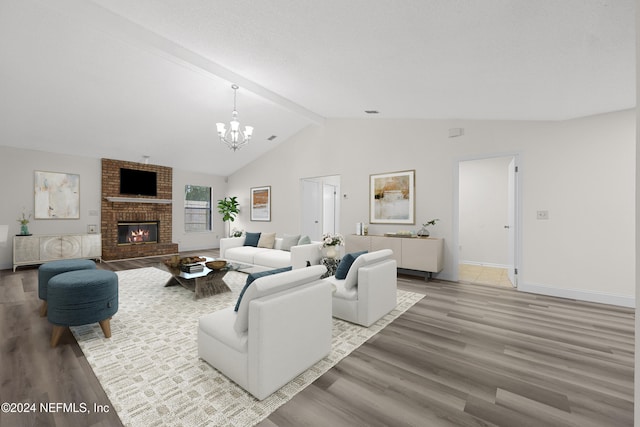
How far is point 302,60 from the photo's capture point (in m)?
3.41

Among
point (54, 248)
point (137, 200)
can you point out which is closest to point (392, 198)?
point (137, 200)

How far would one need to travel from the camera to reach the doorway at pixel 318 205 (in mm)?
7434

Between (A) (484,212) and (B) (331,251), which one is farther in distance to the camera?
(A) (484,212)


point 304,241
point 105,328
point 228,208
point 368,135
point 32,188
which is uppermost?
point 368,135

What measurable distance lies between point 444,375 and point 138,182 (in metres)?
8.22

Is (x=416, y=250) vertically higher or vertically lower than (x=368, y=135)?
lower

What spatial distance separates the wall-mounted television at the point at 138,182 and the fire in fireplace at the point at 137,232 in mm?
841

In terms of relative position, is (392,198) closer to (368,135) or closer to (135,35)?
(368,135)

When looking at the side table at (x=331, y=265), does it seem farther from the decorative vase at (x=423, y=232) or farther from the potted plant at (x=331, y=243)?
the decorative vase at (x=423, y=232)

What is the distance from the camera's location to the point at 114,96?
4.59 m

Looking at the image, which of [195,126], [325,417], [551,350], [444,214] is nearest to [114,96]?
[195,126]

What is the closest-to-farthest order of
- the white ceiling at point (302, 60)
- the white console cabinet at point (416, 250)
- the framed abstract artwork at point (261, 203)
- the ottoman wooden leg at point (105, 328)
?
the white ceiling at point (302, 60), the ottoman wooden leg at point (105, 328), the white console cabinet at point (416, 250), the framed abstract artwork at point (261, 203)

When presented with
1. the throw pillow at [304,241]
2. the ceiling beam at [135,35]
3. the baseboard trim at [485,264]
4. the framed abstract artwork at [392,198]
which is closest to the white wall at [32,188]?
the ceiling beam at [135,35]

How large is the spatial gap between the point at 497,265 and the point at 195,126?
25.5ft
